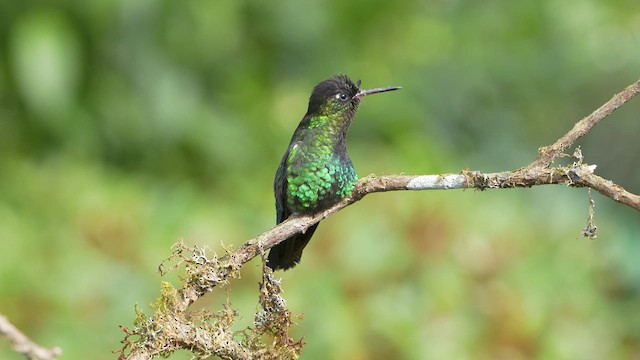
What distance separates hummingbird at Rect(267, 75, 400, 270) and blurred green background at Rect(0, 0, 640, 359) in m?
2.00

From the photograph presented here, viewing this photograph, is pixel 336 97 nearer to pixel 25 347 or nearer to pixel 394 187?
pixel 394 187

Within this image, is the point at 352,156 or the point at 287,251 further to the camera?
the point at 352,156

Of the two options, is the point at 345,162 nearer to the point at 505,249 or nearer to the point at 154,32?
the point at 505,249

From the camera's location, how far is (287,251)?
94.3 inches

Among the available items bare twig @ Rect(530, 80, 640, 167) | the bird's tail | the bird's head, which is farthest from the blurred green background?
bare twig @ Rect(530, 80, 640, 167)

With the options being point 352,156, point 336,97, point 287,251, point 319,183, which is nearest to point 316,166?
point 319,183

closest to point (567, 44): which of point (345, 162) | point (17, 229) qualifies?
point (17, 229)

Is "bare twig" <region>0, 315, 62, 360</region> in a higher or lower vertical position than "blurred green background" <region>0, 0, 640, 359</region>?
lower

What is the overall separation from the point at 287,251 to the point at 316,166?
22 centimetres

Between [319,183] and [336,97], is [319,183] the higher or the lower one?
the lower one

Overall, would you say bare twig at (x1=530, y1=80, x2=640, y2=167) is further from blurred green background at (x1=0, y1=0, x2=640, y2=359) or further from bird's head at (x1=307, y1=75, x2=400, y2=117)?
blurred green background at (x1=0, y1=0, x2=640, y2=359)

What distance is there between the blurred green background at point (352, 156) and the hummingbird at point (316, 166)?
200 cm

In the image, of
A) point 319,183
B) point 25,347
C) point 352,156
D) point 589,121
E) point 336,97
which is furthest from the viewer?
point 352,156

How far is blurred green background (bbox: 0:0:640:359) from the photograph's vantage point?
15.8 ft
